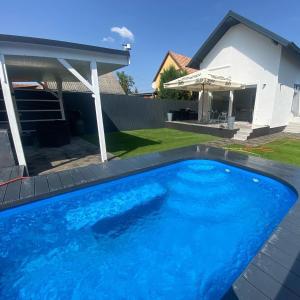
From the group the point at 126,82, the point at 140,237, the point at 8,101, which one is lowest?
the point at 140,237

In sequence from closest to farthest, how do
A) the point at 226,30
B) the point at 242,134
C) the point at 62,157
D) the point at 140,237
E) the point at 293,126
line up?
the point at 140,237, the point at 62,157, the point at 242,134, the point at 226,30, the point at 293,126

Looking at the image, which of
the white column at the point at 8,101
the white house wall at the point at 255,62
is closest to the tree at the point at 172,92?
the white house wall at the point at 255,62

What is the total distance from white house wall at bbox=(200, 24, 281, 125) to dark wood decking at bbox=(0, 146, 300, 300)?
6.82m

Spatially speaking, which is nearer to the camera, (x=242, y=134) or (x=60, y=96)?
(x=242, y=134)

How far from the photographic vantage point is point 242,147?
7.91m

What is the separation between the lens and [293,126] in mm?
13023

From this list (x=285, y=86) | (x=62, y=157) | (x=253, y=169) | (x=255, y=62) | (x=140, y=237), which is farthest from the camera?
(x=285, y=86)

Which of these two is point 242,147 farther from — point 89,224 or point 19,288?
point 19,288

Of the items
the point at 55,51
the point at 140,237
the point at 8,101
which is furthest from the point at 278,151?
the point at 8,101

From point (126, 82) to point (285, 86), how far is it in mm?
38511

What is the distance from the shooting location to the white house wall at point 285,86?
1122 centimetres

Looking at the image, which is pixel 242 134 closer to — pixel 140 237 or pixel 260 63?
pixel 260 63

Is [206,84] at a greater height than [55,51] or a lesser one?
lesser

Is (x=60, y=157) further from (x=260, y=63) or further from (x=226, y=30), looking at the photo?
(x=226, y=30)
